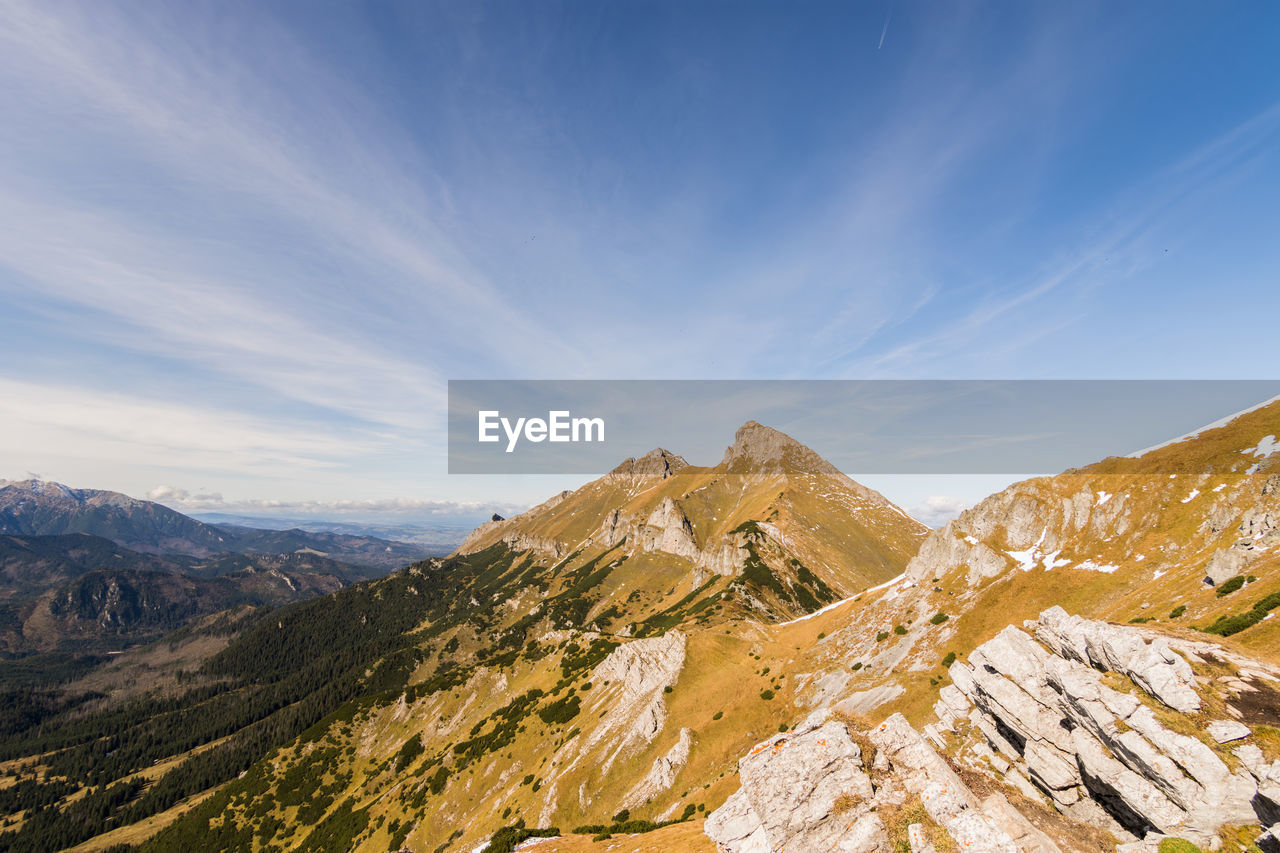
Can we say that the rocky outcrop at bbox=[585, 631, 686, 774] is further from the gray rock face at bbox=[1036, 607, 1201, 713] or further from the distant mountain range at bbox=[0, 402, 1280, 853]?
the gray rock face at bbox=[1036, 607, 1201, 713]

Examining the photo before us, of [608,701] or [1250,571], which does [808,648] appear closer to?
[608,701]

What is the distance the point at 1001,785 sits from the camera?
23016 millimetres

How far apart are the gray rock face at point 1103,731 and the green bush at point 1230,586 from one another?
17619 mm

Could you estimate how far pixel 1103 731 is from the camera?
856 inches

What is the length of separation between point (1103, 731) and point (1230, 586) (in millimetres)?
25843

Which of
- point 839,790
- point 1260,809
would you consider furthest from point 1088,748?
point 839,790

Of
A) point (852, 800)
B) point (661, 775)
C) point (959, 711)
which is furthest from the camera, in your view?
point (661, 775)

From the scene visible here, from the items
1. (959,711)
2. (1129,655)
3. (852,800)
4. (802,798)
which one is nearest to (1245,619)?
(1129,655)

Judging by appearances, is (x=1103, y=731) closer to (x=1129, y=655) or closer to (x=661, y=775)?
(x=1129, y=655)

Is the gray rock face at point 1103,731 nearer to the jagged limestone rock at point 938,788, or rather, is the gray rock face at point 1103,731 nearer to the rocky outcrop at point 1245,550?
the jagged limestone rock at point 938,788

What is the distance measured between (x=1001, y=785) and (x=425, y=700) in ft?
596

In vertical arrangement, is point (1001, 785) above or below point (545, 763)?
above

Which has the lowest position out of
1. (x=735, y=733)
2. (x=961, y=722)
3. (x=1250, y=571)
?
(x=735, y=733)

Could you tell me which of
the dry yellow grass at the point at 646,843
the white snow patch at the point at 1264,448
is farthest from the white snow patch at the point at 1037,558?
the dry yellow grass at the point at 646,843
